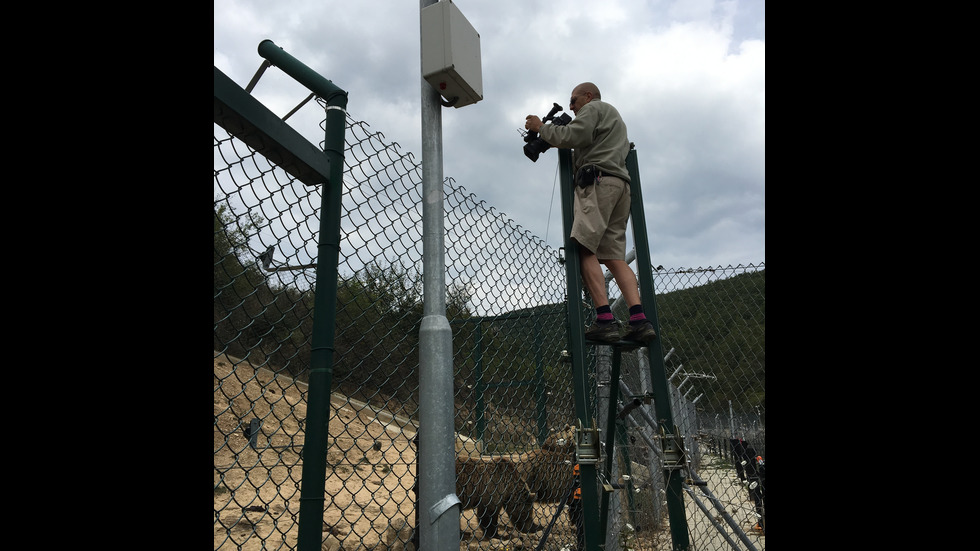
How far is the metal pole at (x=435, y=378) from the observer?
1678 millimetres

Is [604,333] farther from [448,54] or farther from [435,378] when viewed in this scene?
[448,54]

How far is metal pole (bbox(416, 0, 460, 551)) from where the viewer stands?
1678 millimetres

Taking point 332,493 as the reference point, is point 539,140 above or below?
above

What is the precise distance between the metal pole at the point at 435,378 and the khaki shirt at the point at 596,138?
4.79 ft

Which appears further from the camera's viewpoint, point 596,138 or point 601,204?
point 596,138

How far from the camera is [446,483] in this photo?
1698 mm

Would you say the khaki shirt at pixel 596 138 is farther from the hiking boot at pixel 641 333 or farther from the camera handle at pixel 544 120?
the hiking boot at pixel 641 333

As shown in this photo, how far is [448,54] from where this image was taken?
6.28 ft

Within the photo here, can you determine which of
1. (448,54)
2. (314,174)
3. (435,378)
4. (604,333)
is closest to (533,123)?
(604,333)

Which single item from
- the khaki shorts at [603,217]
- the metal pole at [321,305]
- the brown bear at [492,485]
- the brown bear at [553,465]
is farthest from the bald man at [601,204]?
the brown bear at [492,485]

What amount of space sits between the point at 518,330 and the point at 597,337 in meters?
1.19

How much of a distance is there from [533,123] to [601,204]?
0.60 m
